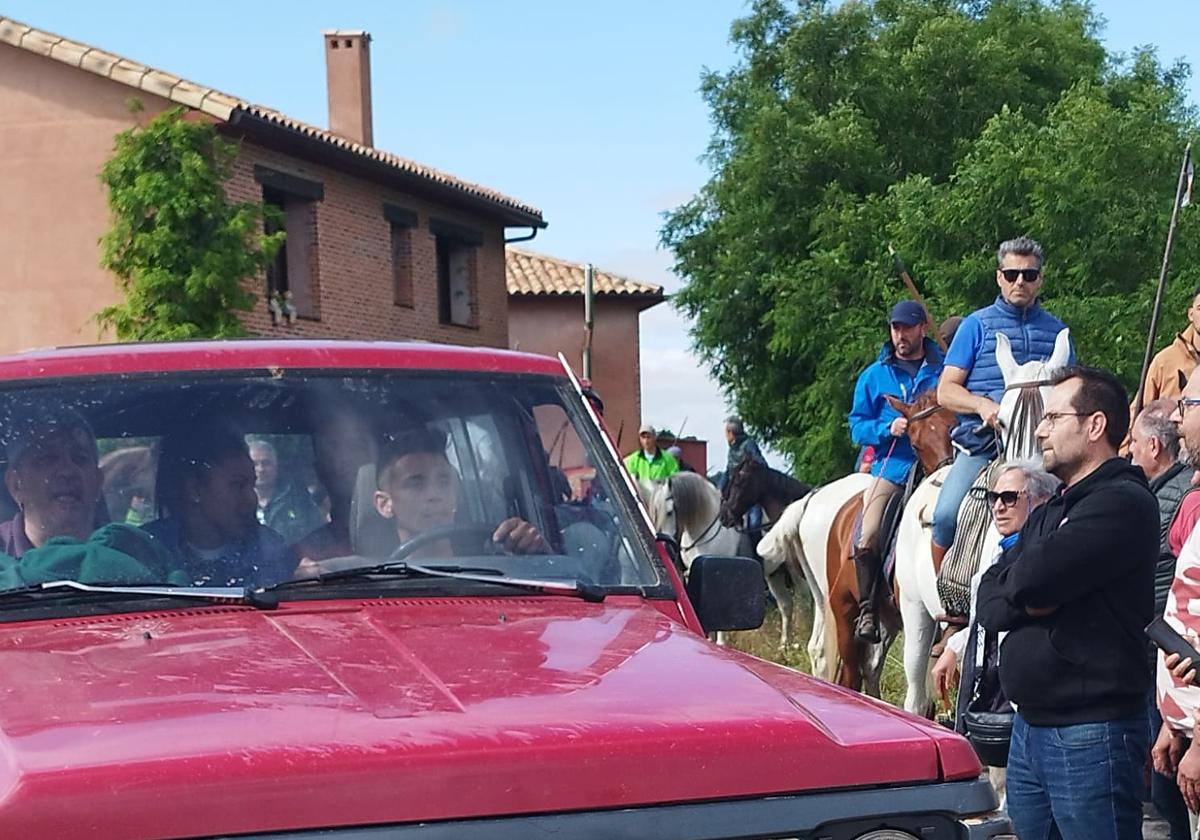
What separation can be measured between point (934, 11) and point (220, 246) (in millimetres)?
21134

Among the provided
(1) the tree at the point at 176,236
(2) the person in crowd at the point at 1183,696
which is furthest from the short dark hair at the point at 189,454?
(1) the tree at the point at 176,236

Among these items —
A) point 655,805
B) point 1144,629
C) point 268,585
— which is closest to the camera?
point 655,805

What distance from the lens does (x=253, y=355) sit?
14.7 ft

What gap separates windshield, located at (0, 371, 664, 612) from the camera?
4.08m

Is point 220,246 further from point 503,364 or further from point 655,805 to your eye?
point 655,805

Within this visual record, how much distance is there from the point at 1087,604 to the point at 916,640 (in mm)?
5144

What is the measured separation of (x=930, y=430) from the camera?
410 inches

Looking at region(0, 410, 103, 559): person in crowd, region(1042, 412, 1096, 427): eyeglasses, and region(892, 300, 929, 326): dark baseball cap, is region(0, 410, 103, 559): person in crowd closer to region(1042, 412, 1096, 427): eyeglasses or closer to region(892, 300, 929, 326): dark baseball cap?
region(1042, 412, 1096, 427): eyeglasses

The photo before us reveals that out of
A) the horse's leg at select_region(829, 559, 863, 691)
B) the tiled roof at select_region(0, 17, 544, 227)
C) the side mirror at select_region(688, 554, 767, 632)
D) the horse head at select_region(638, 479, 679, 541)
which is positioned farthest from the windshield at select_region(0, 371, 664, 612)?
the tiled roof at select_region(0, 17, 544, 227)

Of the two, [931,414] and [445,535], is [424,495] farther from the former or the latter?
[931,414]

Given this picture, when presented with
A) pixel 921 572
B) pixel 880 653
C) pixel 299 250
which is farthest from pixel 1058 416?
pixel 299 250

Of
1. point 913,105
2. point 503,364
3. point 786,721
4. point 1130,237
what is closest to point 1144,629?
point 503,364

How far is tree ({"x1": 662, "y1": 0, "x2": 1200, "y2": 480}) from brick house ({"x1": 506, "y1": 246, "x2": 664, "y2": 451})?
2.85 m

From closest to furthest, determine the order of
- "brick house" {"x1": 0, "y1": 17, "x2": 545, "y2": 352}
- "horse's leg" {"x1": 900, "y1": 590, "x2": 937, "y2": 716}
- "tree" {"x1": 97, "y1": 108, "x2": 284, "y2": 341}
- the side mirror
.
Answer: the side mirror < "horse's leg" {"x1": 900, "y1": 590, "x2": 937, "y2": 716} < "tree" {"x1": 97, "y1": 108, "x2": 284, "y2": 341} < "brick house" {"x1": 0, "y1": 17, "x2": 545, "y2": 352}
